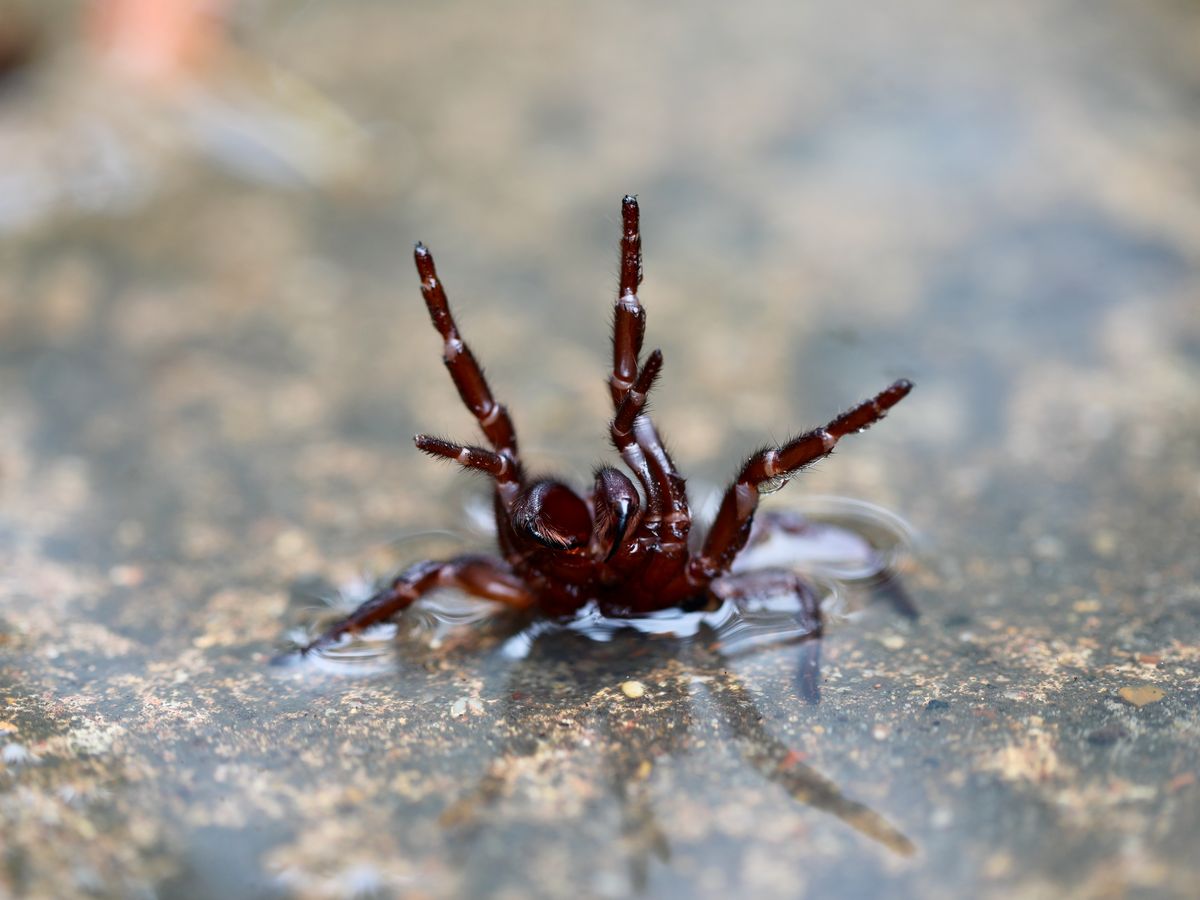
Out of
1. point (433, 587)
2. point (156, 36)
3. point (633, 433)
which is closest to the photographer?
point (633, 433)

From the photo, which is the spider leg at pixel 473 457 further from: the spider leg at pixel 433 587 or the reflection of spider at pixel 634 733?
the reflection of spider at pixel 634 733

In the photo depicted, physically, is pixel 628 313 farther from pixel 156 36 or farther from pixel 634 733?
pixel 156 36

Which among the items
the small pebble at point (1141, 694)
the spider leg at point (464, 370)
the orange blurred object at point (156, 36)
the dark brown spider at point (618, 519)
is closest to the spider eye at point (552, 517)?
the dark brown spider at point (618, 519)

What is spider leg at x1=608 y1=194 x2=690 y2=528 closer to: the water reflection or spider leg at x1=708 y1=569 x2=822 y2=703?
spider leg at x1=708 y1=569 x2=822 y2=703

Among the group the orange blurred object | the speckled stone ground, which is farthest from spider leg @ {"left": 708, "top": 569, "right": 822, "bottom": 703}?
the orange blurred object

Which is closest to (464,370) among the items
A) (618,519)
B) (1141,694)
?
(618,519)

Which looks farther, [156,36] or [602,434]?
[156,36]
